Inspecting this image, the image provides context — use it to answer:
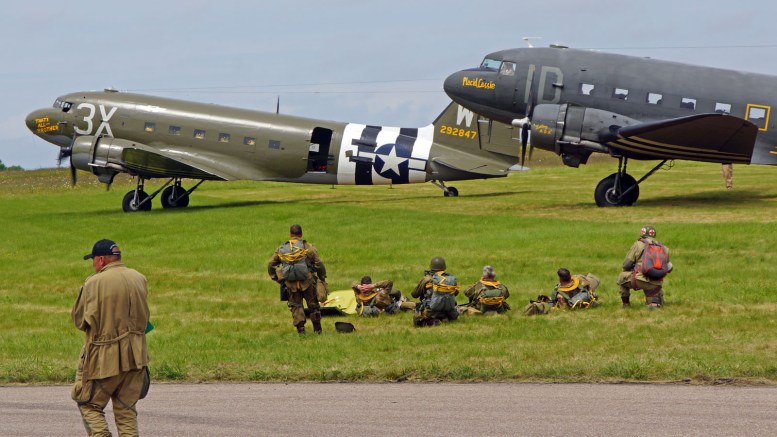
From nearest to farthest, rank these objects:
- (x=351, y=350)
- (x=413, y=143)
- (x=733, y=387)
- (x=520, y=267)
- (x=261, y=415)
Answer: (x=261, y=415)
(x=733, y=387)
(x=351, y=350)
(x=520, y=267)
(x=413, y=143)

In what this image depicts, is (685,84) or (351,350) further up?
(685,84)

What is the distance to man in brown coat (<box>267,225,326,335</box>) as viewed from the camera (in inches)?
750

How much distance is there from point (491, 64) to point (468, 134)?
7.80m

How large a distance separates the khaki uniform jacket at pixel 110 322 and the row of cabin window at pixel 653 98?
27.5 metres

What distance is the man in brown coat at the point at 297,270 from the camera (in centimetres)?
1906

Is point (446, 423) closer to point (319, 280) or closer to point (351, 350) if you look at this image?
point (351, 350)

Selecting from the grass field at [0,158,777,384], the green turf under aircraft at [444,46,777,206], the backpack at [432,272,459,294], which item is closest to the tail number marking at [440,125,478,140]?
the grass field at [0,158,777,384]

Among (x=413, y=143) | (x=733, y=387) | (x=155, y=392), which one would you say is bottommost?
(x=155, y=392)

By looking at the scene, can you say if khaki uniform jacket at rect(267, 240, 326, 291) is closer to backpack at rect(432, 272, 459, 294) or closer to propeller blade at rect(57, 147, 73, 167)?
backpack at rect(432, 272, 459, 294)

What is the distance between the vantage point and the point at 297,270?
19031mm

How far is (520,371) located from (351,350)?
367 centimetres

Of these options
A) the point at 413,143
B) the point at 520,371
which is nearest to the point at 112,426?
the point at 520,371

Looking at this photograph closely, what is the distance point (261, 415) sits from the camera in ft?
44.4

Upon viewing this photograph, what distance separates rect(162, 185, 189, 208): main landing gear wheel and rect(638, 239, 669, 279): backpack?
3020 centimetres
